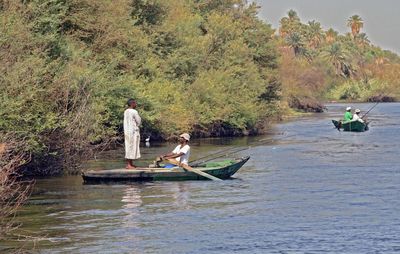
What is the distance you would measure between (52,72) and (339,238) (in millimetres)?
12589

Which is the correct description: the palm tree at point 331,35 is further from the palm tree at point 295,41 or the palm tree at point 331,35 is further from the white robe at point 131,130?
the white robe at point 131,130

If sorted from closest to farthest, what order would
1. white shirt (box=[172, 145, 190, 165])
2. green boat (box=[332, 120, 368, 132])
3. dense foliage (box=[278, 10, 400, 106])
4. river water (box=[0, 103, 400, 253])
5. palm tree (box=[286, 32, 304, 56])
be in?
river water (box=[0, 103, 400, 253]), white shirt (box=[172, 145, 190, 165]), green boat (box=[332, 120, 368, 132]), dense foliage (box=[278, 10, 400, 106]), palm tree (box=[286, 32, 304, 56])

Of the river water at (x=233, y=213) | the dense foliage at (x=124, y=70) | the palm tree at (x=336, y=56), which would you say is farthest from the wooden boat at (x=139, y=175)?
the palm tree at (x=336, y=56)

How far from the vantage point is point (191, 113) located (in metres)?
46.5

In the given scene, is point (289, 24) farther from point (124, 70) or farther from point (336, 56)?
point (124, 70)

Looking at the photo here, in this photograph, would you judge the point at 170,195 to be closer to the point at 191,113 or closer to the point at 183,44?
the point at 191,113

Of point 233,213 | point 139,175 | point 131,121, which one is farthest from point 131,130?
point 233,213

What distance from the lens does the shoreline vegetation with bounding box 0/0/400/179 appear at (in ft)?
80.9

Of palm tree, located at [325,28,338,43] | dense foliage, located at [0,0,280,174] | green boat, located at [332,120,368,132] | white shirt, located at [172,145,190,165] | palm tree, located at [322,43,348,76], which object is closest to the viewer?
white shirt, located at [172,145,190,165]

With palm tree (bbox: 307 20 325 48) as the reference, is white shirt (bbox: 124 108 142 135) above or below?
below

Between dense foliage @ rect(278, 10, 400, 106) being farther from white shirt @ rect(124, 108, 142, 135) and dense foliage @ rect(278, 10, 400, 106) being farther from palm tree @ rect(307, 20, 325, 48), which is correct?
white shirt @ rect(124, 108, 142, 135)

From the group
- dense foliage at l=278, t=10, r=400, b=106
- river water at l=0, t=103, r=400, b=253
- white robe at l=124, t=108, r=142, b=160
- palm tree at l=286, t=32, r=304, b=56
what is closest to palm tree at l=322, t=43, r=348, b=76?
dense foliage at l=278, t=10, r=400, b=106

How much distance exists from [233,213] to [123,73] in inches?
837

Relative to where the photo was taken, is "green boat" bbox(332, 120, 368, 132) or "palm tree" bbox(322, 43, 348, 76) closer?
"green boat" bbox(332, 120, 368, 132)
